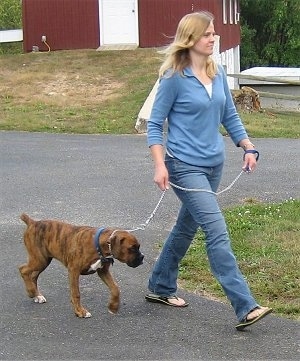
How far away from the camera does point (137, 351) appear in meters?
4.67

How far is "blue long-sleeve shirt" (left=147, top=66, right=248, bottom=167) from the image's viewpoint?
4977 mm

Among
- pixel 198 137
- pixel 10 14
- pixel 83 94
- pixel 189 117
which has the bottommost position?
pixel 83 94

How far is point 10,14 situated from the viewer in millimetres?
36906

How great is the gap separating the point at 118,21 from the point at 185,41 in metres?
21.2

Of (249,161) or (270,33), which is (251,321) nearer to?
(249,161)

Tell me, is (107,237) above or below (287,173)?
above

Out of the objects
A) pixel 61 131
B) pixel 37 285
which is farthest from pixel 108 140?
pixel 37 285

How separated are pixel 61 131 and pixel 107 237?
11.2 m

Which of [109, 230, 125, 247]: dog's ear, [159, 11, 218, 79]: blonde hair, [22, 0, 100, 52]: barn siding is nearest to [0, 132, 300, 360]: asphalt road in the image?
[109, 230, 125, 247]: dog's ear

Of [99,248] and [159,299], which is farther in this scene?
[159,299]

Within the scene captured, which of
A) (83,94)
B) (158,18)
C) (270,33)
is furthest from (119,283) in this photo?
(270,33)

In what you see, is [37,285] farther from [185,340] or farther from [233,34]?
[233,34]

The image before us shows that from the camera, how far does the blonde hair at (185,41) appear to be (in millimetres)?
4965

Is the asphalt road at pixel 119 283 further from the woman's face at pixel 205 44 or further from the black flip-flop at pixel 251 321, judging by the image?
the woman's face at pixel 205 44
